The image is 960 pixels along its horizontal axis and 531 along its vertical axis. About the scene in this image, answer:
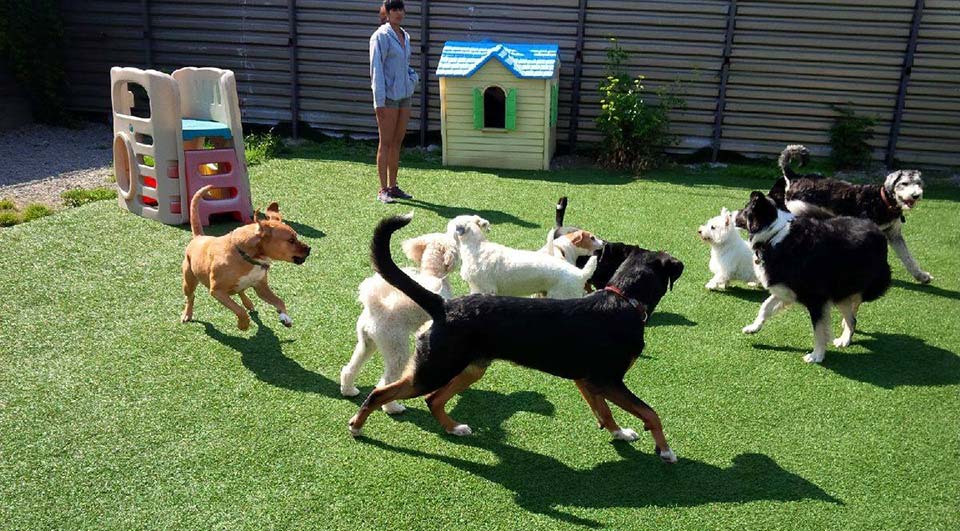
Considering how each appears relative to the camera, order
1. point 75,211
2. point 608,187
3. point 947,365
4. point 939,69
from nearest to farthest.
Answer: point 947,365, point 75,211, point 608,187, point 939,69

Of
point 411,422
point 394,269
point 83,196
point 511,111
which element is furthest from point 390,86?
point 394,269

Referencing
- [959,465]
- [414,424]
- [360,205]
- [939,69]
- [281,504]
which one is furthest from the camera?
[939,69]

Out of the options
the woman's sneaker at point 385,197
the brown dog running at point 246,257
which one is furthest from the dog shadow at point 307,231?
the brown dog running at point 246,257

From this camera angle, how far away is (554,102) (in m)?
10.9

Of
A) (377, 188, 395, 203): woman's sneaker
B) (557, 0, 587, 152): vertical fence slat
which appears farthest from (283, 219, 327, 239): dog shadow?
(557, 0, 587, 152): vertical fence slat

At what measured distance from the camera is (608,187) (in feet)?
31.8

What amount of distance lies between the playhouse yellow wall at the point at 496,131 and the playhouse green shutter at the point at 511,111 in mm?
57

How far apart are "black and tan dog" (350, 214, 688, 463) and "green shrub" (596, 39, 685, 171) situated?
23.6 ft

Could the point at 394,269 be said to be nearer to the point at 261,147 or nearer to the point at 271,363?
the point at 271,363

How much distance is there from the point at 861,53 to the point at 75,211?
10.2 metres

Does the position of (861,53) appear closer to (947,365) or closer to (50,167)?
(947,365)

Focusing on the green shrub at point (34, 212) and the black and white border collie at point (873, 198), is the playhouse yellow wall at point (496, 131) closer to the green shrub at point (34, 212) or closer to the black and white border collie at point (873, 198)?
the black and white border collie at point (873, 198)

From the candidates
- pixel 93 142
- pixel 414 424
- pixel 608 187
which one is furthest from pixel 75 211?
pixel 608 187

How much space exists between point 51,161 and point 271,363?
717 centimetres
